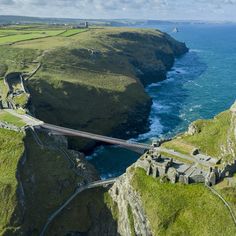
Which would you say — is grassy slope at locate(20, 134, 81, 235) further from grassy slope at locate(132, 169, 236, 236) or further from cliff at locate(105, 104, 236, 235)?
grassy slope at locate(132, 169, 236, 236)

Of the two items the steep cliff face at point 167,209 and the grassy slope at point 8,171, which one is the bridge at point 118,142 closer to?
the grassy slope at point 8,171

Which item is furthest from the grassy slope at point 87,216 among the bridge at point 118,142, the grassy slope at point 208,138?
the grassy slope at point 208,138

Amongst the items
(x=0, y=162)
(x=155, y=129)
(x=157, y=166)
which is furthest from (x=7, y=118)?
(x=155, y=129)

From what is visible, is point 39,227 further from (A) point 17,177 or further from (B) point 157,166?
(B) point 157,166

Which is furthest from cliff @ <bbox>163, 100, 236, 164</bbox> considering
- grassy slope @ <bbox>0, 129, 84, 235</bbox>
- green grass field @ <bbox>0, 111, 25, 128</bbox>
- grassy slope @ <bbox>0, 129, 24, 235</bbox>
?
green grass field @ <bbox>0, 111, 25, 128</bbox>

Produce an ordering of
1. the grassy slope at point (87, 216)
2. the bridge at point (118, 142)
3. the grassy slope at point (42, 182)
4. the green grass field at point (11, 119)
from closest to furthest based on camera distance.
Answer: the grassy slope at point (87, 216), the grassy slope at point (42, 182), the bridge at point (118, 142), the green grass field at point (11, 119)

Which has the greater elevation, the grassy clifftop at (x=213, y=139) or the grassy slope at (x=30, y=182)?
the grassy clifftop at (x=213, y=139)

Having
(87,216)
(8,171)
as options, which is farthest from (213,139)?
(8,171)
